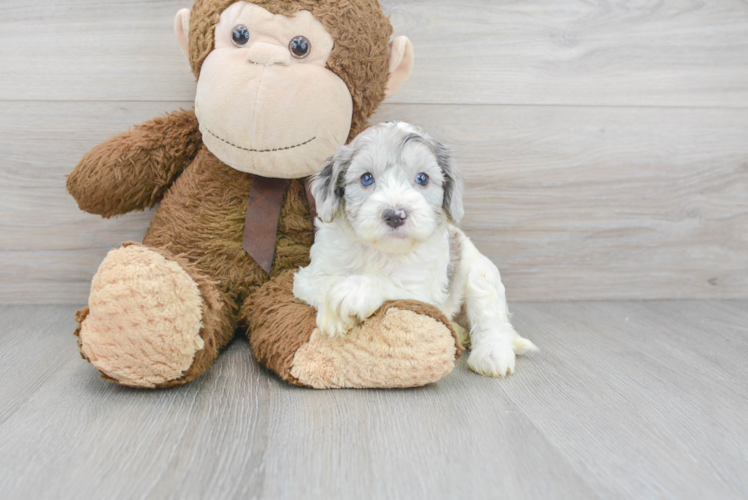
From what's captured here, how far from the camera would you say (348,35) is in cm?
167

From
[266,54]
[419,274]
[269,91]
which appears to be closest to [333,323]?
[419,274]

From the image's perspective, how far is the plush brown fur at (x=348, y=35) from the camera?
1653 millimetres

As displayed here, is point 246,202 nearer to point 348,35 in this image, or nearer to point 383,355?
point 348,35

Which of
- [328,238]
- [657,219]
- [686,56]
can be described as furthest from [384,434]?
[686,56]

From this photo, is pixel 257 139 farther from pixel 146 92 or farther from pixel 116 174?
pixel 146 92

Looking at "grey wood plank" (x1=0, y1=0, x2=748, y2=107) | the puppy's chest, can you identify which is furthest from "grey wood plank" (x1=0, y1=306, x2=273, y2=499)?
"grey wood plank" (x1=0, y1=0, x2=748, y2=107)

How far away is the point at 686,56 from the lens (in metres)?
2.39

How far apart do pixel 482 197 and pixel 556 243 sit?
0.41 m

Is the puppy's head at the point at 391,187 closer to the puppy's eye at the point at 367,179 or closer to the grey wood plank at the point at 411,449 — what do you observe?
the puppy's eye at the point at 367,179

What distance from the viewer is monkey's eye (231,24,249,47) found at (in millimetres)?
1650

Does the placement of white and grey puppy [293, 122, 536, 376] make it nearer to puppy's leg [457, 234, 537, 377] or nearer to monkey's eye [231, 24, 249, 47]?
puppy's leg [457, 234, 537, 377]

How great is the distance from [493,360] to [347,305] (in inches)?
19.6

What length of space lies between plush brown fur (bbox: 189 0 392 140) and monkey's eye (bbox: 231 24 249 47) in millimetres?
77

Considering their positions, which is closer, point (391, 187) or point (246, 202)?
point (391, 187)
